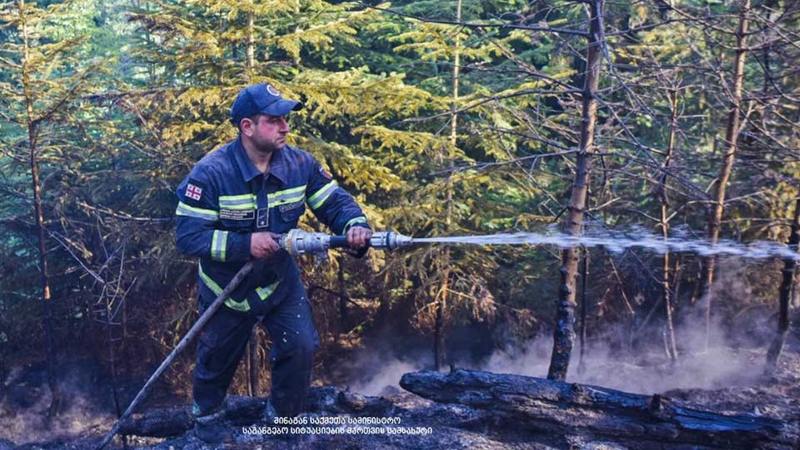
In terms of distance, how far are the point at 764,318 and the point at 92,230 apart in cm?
1179

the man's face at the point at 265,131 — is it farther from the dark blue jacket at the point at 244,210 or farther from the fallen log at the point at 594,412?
the fallen log at the point at 594,412

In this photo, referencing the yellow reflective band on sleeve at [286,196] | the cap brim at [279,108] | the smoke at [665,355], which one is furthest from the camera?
the smoke at [665,355]

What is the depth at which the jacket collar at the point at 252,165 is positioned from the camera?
5.08 metres

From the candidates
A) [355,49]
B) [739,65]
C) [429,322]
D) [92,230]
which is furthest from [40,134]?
[739,65]

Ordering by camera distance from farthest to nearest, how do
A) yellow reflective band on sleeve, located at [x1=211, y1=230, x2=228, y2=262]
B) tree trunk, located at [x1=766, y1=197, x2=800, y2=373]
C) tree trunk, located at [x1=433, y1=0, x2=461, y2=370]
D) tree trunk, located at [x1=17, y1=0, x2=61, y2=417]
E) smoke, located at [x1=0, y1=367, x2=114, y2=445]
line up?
1. smoke, located at [x1=0, y1=367, x2=114, y2=445]
2. tree trunk, located at [x1=433, y1=0, x2=461, y2=370]
3. tree trunk, located at [x1=17, y1=0, x2=61, y2=417]
4. tree trunk, located at [x1=766, y1=197, x2=800, y2=373]
5. yellow reflective band on sleeve, located at [x1=211, y1=230, x2=228, y2=262]

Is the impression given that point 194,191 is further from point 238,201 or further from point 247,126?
point 247,126

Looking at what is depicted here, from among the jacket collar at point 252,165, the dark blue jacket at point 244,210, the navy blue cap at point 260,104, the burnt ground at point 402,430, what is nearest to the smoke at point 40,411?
the burnt ground at point 402,430

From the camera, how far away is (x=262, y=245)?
193 inches

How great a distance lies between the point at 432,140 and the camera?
33.1 ft

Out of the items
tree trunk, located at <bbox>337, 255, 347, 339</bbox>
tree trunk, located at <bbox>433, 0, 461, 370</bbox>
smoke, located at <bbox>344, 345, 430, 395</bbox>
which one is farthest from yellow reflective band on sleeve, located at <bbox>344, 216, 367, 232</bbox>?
smoke, located at <bbox>344, 345, 430, 395</bbox>

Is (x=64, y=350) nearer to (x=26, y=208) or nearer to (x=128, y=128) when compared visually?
(x=26, y=208)

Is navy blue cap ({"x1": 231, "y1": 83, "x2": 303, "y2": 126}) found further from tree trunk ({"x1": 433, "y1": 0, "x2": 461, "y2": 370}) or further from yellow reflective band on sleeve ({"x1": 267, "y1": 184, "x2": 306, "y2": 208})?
tree trunk ({"x1": 433, "y1": 0, "x2": 461, "y2": 370})

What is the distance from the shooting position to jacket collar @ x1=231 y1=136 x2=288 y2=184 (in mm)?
5082

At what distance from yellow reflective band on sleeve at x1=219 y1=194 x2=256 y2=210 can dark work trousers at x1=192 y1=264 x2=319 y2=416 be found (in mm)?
702
